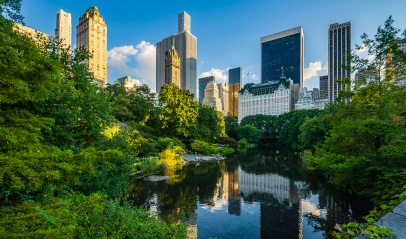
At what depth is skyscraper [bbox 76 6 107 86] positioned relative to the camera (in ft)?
262

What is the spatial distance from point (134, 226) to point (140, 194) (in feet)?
35.1

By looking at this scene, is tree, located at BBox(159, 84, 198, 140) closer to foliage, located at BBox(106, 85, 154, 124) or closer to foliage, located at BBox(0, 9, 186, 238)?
foliage, located at BBox(106, 85, 154, 124)

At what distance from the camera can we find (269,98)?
358ft

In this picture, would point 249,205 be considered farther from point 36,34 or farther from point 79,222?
point 36,34

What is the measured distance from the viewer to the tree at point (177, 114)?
124ft

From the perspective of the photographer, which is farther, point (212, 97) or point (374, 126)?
point (212, 97)

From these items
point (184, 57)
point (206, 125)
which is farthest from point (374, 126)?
point (184, 57)

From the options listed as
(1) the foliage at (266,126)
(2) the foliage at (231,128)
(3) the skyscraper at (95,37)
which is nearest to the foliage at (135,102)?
(2) the foliage at (231,128)

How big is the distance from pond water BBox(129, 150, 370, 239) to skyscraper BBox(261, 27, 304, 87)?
143277mm

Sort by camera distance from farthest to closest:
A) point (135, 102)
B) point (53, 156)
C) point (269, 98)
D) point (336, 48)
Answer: point (336, 48)
point (269, 98)
point (135, 102)
point (53, 156)

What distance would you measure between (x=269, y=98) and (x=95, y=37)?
276 feet

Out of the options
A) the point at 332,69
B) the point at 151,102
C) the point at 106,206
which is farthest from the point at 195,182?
the point at 332,69

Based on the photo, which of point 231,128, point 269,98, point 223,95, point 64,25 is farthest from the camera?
point 223,95

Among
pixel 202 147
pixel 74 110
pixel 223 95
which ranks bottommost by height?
pixel 202 147
